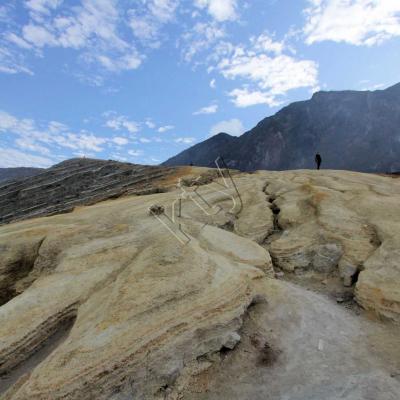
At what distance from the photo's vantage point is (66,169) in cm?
5331

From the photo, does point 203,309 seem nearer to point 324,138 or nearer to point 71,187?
point 71,187

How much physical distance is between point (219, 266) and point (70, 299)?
4.38 meters

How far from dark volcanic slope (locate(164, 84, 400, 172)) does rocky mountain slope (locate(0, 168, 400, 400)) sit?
4717 inches

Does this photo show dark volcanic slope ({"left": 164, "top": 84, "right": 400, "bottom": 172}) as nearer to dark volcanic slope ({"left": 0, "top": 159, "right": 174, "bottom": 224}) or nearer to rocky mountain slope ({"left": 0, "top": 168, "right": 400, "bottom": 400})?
dark volcanic slope ({"left": 0, "top": 159, "right": 174, "bottom": 224})

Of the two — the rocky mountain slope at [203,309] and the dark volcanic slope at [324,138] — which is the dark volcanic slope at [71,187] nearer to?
the rocky mountain slope at [203,309]

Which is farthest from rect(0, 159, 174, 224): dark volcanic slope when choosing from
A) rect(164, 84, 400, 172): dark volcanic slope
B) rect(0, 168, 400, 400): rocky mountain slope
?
rect(164, 84, 400, 172): dark volcanic slope

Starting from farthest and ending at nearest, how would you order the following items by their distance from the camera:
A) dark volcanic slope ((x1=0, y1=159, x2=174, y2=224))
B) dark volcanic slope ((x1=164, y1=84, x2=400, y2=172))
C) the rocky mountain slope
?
dark volcanic slope ((x1=164, y1=84, x2=400, y2=172))
dark volcanic slope ((x1=0, y1=159, x2=174, y2=224))
the rocky mountain slope

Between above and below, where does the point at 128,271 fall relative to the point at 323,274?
above

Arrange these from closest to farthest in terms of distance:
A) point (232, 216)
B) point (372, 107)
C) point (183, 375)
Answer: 1. point (183, 375)
2. point (232, 216)
3. point (372, 107)

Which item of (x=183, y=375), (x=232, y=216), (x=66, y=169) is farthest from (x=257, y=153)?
(x=183, y=375)

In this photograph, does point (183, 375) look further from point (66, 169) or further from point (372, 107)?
point (372, 107)

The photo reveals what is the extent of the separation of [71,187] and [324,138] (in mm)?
130210

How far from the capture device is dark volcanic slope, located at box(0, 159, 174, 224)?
40281 millimetres

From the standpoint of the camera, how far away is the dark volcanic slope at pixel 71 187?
40.3 m
